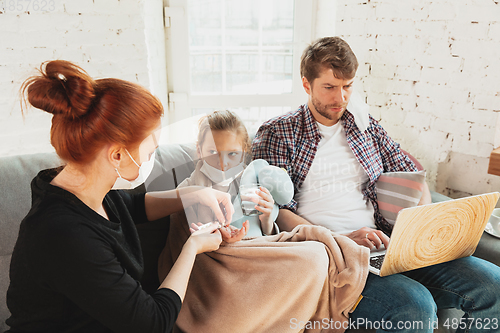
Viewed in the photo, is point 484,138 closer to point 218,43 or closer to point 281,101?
point 281,101

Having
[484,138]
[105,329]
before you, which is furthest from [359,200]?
[105,329]

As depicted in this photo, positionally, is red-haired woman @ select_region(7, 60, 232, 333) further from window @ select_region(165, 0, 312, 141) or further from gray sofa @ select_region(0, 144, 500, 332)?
window @ select_region(165, 0, 312, 141)

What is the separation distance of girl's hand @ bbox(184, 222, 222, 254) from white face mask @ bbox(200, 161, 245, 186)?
134mm

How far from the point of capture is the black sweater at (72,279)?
0.77m

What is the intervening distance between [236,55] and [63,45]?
1.11 metres

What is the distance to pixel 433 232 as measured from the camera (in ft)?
3.65

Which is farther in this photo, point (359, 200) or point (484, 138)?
point (484, 138)

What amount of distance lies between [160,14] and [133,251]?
1.82 m

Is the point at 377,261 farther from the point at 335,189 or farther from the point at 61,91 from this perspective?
the point at 61,91

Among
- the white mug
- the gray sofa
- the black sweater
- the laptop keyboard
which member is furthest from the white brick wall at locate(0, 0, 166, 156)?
the white mug

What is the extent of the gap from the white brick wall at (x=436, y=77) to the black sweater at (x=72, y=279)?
1.80 metres

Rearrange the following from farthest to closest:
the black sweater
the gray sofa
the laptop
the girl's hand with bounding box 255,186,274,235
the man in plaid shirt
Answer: the man in plaid shirt
the girl's hand with bounding box 255,186,274,235
the gray sofa
the laptop
the black sweater

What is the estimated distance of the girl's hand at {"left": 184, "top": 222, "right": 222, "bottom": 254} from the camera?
1023mm

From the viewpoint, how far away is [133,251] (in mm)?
1019
